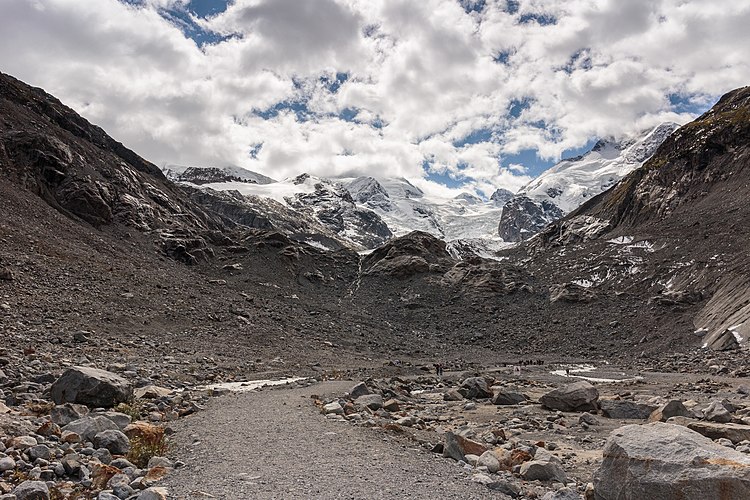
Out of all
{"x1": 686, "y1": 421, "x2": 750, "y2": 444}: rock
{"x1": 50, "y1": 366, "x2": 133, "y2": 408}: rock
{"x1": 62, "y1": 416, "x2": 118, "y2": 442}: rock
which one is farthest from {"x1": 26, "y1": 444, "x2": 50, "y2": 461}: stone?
{"x1": 686, "y1": 421, "x2": 750, "y2": 444}: rock

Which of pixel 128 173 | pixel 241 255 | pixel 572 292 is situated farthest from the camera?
pixel 128 173

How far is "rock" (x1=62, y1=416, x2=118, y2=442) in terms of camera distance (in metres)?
11.2

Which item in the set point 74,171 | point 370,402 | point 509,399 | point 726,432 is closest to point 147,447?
point 370,402

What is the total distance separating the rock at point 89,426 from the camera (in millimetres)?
11156

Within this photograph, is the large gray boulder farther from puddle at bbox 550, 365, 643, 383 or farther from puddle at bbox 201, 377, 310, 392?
puddle at bbox 550, 365, 643, 383

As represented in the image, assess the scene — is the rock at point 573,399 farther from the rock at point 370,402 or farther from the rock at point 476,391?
the rock at point 370,402

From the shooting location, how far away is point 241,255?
88250mm

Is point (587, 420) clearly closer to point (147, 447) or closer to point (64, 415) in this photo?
point (147, 447)

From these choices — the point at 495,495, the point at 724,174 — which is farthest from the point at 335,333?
the point at 724,174

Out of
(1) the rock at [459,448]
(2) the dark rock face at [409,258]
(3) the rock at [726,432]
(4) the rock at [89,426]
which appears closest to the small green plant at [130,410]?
(4) the rock at [89,426]

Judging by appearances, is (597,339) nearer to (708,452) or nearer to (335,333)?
(335,333)

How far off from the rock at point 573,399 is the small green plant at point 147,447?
50.6ft

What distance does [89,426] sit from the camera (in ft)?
37.6

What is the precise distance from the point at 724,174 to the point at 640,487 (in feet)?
338
